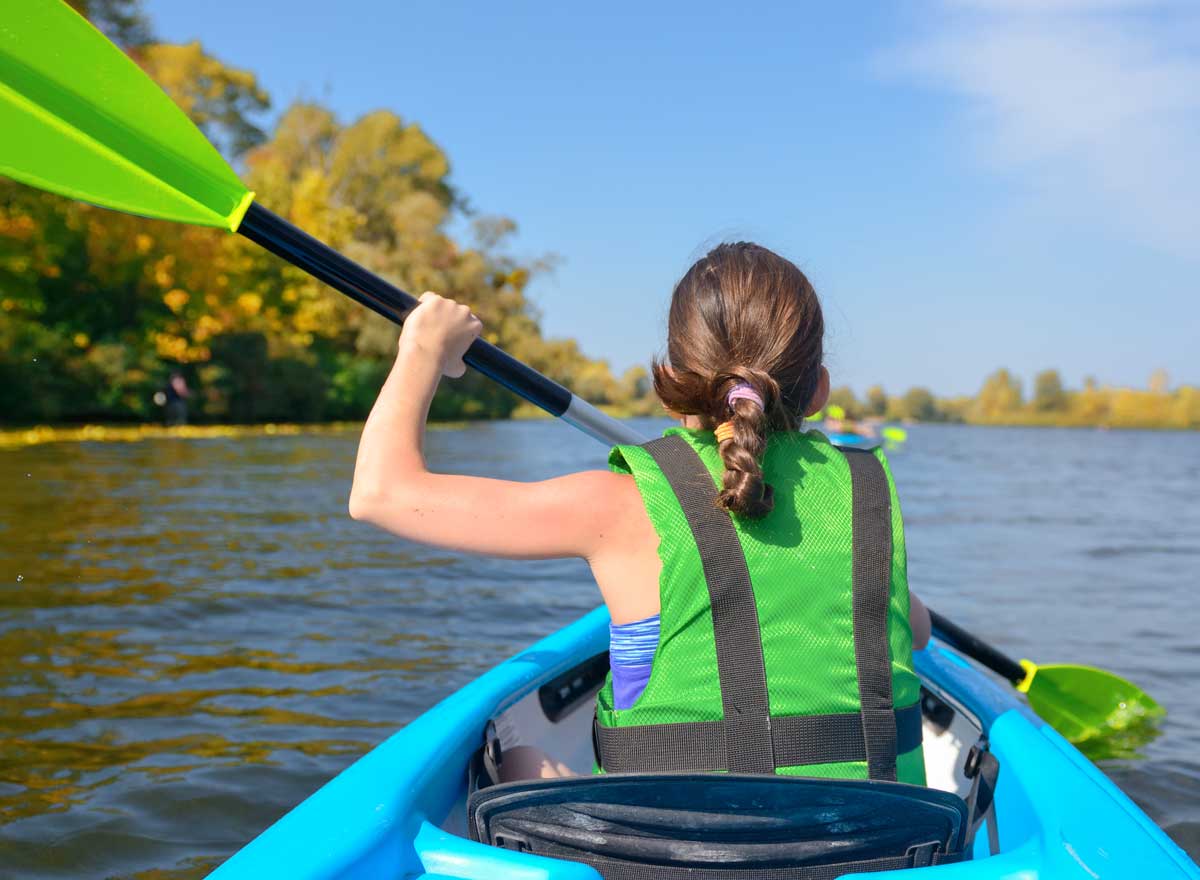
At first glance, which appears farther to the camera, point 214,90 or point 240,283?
point 214,90

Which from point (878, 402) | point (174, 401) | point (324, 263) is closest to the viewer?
point (324, 263)

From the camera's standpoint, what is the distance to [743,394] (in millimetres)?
1339

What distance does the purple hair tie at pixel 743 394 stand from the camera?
4.37 ft

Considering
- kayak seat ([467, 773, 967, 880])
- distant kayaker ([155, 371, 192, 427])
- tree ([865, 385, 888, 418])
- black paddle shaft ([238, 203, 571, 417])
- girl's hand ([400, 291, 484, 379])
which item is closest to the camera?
kayak seat ([467, 773, 967, 880])

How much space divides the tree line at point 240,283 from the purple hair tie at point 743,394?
16.2 meters

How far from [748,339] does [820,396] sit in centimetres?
19

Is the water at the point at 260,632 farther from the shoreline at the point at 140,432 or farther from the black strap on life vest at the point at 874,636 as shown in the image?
the shoreline at the point at 140,432

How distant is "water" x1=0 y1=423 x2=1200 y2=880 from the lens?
9.34 ft

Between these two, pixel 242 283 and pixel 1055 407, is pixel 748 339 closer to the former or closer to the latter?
pixel 242 283

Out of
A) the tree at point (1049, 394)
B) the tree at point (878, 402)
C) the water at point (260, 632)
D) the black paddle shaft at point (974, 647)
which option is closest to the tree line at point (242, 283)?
the water at point (260, 632)

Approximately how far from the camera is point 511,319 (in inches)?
1318

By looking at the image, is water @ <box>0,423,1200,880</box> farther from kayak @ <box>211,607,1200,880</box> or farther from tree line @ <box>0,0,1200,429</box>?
tree line @ <box>0,0,1200,429</box>

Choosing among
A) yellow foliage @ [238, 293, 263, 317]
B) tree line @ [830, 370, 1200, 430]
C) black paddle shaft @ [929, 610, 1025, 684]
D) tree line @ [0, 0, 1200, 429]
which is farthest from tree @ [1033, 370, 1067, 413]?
Result: black paddle shaft @ [929, 610, 1025, 684]

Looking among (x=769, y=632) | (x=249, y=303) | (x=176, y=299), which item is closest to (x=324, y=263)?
(x=769, y=632)
